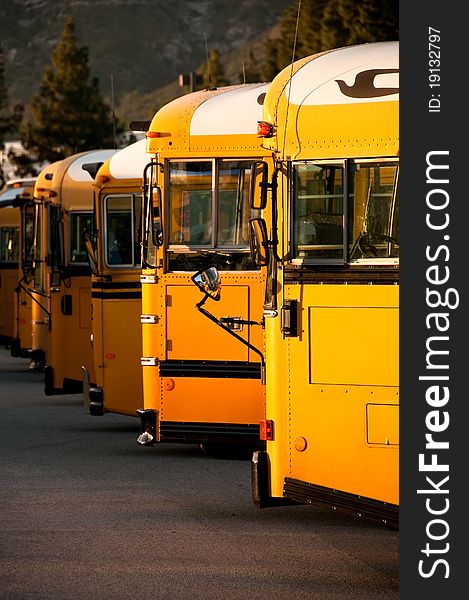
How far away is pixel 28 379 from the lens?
2445cm

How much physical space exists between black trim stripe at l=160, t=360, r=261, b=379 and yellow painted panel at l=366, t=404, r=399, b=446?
14.0ft

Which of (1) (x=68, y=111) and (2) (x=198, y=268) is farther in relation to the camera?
(1) (x=68, y=111)

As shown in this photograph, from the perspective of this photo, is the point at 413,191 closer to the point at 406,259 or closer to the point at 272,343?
the point at 406,259

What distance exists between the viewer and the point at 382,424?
8672mm

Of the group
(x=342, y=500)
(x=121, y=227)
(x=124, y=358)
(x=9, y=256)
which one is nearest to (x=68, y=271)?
(x=121, y=227)

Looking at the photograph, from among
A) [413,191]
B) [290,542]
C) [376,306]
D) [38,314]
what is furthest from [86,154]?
[413,191]

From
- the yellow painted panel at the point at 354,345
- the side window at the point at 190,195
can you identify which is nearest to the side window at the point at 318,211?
the yellow painted panel at the point at 354,345

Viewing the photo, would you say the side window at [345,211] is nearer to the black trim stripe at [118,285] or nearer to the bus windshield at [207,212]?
the bus windshield at [207,212]

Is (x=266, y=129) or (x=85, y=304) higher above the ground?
(x=266, y=129)

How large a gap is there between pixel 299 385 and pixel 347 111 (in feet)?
4.92

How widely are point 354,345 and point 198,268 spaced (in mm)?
4538

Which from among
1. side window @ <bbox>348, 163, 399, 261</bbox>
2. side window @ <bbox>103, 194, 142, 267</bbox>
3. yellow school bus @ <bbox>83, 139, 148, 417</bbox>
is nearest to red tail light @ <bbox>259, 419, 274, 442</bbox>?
side window @ <bbox>348, 163, 399, 261</bbox>

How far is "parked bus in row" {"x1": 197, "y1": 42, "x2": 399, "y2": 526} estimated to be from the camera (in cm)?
869

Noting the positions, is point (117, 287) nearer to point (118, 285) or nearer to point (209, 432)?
point (118, 285)
